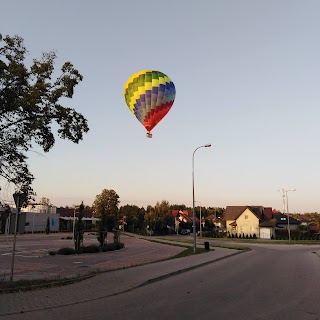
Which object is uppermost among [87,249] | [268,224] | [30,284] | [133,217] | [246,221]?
[133,217]

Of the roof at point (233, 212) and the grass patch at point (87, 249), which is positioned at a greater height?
the roof at point (233, 212)

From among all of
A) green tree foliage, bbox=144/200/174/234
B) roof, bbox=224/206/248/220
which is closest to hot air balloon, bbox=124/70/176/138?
green tree foliage, bbox=144/200/174/234

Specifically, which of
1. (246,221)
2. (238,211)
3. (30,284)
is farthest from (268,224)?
(30,284)

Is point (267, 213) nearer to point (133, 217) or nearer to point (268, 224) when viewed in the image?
point (268, 224)

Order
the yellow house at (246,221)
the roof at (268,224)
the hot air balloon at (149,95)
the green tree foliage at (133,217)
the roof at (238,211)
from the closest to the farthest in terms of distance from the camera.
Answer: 1. the hot air balloon at (149,95)
2. the roof at (268,224)
3. the yellow house at (246,221)
4. the roof at (238,211)
5. the green tree foliage at (133,217)

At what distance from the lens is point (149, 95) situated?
26.1 metres

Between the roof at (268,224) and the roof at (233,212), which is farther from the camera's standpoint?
the roof at (233,212)

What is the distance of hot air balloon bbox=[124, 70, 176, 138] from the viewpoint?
2628 centimetres

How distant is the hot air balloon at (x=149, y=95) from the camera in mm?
26281

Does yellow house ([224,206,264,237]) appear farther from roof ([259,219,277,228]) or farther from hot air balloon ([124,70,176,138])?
hot air balloon ([124,70,176,138])

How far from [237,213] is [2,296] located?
80.3 m

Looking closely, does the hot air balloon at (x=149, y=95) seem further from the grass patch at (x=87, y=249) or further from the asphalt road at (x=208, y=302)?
the asphalt road at (x=208, y=302)

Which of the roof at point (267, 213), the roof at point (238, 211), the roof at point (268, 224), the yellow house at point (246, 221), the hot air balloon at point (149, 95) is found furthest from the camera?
the roof at point (267, 213)

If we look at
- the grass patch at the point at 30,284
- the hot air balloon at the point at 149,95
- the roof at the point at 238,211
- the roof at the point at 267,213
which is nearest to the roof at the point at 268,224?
the roof at the point at 238,211
